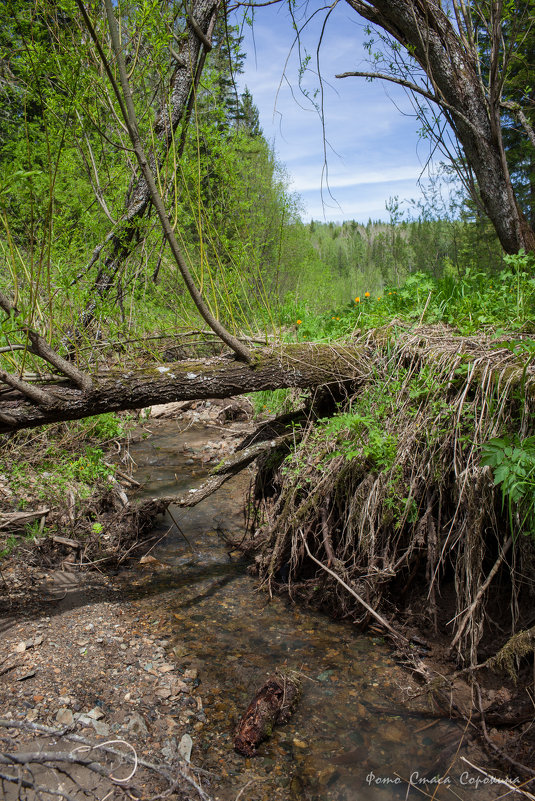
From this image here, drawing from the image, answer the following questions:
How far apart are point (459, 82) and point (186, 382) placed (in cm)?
264

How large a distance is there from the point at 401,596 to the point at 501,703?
84 cm

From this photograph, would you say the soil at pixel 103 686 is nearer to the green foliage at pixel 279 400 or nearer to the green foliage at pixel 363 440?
the green foliage at pixel 363 440

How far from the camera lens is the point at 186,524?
4848mm

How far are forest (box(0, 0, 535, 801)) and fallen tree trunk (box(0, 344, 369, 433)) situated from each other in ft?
0.05

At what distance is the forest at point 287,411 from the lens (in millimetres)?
2221

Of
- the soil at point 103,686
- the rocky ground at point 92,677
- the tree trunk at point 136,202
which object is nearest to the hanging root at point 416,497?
the soil at point 103,686

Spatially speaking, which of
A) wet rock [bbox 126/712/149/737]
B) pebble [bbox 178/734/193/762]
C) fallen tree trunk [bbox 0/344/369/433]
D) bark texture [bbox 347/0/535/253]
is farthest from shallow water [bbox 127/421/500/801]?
bark texture [bbox 347/0/535/253]

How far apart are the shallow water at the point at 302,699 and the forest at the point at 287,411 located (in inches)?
1.5

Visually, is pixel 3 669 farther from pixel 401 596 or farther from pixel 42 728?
pixel 401 596

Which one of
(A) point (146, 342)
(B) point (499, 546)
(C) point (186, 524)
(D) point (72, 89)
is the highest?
(D) point (72, 89)

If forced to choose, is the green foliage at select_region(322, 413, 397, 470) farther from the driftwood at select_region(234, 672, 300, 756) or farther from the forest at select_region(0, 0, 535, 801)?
the driftwood at select_region(234, 672, 300, 756)

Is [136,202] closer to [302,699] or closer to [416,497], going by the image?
[416,497]

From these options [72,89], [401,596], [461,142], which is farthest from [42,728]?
[461,142]

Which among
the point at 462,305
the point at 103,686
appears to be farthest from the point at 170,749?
the point at 462,305
